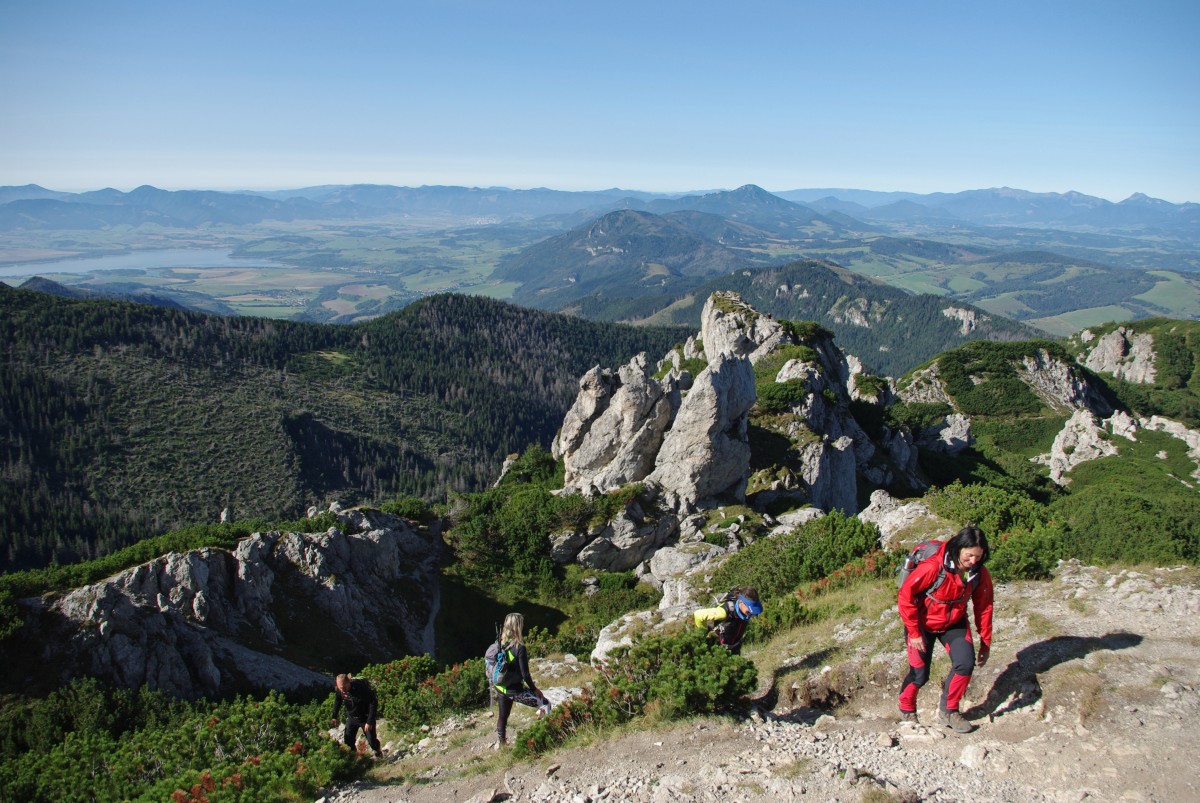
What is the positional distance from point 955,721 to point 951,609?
1.90m

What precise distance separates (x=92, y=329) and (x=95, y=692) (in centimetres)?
15355

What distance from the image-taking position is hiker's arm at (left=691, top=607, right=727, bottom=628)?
544 inches

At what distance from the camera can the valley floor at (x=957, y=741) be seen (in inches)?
355

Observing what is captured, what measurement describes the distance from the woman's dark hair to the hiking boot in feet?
8.88

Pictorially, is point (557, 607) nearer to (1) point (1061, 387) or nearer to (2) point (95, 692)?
(2) point (95, 692)

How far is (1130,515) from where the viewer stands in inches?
765

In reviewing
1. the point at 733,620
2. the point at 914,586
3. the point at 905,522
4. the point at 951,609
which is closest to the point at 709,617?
the point at 733,620

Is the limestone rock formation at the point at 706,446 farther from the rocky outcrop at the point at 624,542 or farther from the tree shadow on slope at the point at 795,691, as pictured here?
the tree shadow on slope at the point at 795,691

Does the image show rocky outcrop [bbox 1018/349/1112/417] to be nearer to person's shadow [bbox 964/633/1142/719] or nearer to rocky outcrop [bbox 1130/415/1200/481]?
rocky outcrop [bbox 1130/415/1200/481]

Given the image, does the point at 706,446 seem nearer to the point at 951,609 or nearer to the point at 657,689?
the point at 657,689

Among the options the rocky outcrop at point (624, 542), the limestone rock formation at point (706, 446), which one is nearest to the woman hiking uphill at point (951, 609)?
the rocky outcrop at point (624, 542)

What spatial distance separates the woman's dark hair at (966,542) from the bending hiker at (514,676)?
25.8ft

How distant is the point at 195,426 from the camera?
121 meters

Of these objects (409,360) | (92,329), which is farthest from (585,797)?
(409,360)
